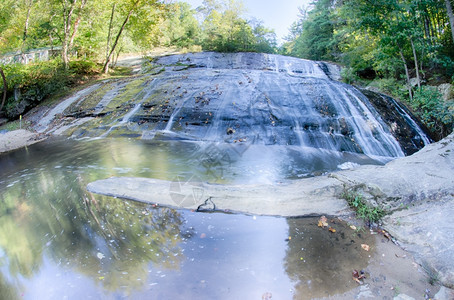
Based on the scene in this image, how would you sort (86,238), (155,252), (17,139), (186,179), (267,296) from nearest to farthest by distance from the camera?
(267,296) → (155,252) → (86,238) → (186,179) → (17,139)

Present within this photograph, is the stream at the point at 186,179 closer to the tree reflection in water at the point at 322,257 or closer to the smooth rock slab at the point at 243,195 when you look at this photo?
the tree reflection in water at the point at 322,257

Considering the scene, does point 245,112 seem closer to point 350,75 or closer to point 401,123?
point 401,123

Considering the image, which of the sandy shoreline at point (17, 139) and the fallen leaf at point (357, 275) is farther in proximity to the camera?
the sandy shoreline at point (17, 139)

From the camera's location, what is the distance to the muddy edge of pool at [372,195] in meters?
3.18

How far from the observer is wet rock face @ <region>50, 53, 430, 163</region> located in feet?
27.2

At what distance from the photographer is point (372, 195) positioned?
3875 millimetres

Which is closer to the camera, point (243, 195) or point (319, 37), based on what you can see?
point (243, 195)

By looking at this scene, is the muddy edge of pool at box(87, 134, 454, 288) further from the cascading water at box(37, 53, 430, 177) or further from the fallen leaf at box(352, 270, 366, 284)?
the cascading water at box(37, 53, 430, 177)

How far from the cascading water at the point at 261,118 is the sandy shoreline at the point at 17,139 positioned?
1.56 meters

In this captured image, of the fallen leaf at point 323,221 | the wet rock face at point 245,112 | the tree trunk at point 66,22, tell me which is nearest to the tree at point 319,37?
the wet rock face at point 245,112

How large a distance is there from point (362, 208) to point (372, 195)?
0.34 m

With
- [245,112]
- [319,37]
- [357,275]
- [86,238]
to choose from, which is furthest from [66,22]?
[319,37]

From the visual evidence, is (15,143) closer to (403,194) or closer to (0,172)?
(0,172)

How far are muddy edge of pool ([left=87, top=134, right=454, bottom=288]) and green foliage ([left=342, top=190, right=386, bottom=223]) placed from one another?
9 centimetres
